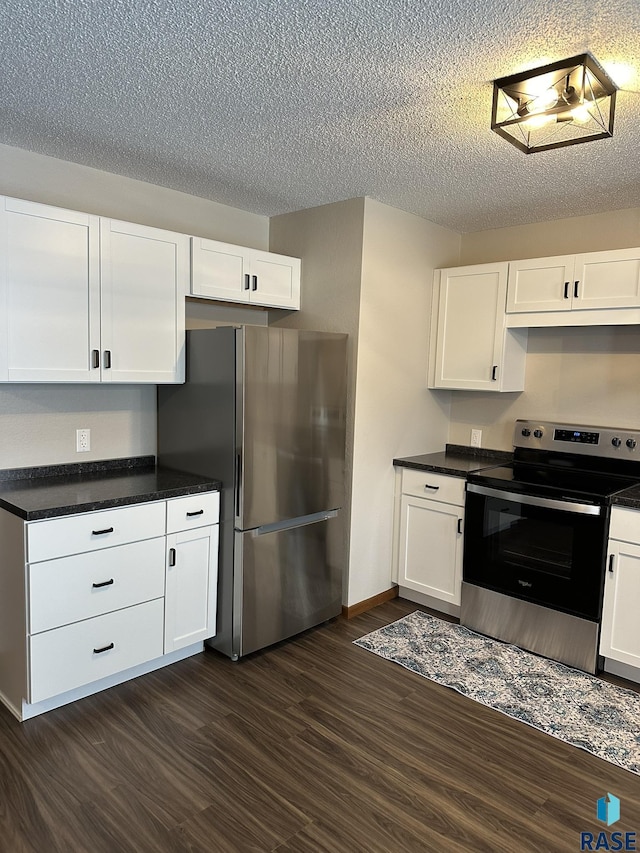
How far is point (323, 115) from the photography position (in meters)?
2.25

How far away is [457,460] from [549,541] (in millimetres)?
920

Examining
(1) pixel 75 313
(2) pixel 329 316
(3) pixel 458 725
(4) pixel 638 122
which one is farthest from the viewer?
(2) pixel 329 316

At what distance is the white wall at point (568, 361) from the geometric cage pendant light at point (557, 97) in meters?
1.57

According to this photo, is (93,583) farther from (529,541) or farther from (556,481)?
(556,481)

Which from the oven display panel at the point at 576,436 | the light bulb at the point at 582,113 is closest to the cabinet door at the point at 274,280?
the oven display panel at the point at 576,436

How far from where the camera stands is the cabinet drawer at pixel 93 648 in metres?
2.39

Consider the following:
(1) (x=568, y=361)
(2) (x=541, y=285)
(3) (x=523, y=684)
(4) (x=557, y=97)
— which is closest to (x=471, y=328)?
(2) (x=541, y=285)

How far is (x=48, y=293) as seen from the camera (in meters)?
2.57

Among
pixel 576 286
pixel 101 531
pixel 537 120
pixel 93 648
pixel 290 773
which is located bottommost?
pixel 290 773

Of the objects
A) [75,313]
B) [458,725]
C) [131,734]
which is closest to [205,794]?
[131,734]

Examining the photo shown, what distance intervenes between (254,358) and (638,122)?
5.98 feet

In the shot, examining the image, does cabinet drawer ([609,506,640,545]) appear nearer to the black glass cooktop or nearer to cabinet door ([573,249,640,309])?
the black glass cooktop

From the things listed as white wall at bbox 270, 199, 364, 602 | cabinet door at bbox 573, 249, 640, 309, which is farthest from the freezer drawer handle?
cabinet door at bbox 573, 249, 640, 309

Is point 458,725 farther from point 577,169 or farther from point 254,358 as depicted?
point 577,169
